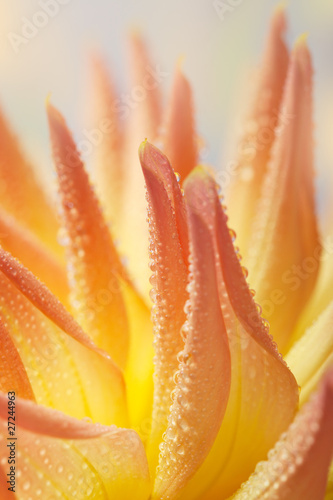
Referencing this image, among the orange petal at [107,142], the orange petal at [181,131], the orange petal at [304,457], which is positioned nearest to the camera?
the orange petal at [304,457]

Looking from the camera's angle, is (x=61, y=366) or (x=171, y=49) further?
(x=171, y=49)

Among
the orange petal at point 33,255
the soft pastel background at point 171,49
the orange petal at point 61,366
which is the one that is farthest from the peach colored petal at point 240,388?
the soft pastel background at point 171,49

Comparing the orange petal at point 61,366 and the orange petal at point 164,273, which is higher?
the orange petal at point 164,273

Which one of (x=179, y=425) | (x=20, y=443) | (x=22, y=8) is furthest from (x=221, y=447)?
(x=22, y=8)

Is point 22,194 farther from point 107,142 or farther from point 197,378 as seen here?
point 197,378

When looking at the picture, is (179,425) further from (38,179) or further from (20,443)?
(38,179)

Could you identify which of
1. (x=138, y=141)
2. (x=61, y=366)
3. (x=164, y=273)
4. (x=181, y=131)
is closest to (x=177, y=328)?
(x=164, y=273)

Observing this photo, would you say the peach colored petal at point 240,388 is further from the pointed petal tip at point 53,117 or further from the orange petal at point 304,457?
the pointed petal tip at point 53,117
